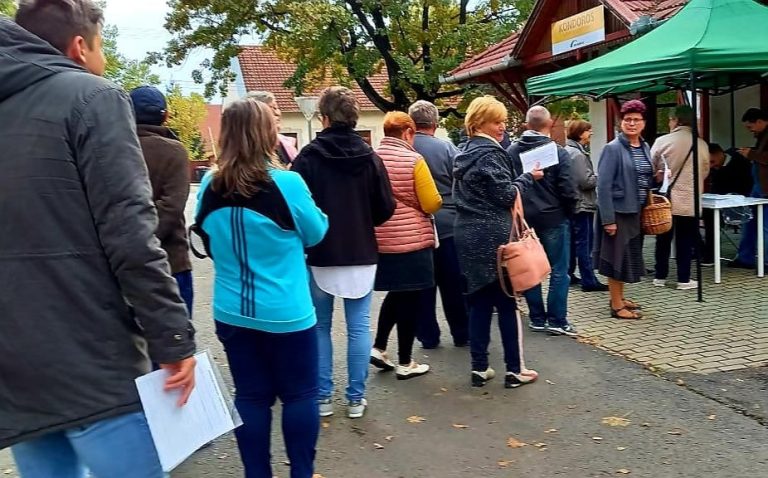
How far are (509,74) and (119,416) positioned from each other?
1347 cm

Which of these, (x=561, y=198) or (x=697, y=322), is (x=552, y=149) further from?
(x=697, y=322)

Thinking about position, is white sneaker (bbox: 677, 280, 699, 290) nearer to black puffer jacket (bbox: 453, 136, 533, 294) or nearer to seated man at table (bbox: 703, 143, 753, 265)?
seated man at table (bbox: 703, 143, 753, 265)

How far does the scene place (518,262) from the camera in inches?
183

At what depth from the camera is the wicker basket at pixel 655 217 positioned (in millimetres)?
6555

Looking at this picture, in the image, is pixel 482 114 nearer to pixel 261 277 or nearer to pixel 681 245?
pixel 261 277

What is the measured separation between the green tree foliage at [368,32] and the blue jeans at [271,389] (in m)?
14.5

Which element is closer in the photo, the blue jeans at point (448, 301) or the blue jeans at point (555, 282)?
the blue jeans at point (448, 301)

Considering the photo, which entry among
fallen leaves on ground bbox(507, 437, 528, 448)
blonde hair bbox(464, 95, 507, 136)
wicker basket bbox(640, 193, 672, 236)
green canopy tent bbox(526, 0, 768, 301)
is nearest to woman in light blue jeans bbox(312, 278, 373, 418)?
fallen leaves on ground bbox(507, 437, 528, 448)

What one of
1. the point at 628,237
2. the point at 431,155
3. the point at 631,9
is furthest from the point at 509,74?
the point at 431,155

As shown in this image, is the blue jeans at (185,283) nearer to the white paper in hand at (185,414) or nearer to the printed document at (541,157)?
the white paper in hand at (185,414)

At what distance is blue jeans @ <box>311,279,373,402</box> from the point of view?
4.42m

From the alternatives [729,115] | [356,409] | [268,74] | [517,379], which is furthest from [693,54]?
[268,74]

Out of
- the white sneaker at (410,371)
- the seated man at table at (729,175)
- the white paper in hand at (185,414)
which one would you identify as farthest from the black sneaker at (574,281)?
the white paper in hand at (185,414)

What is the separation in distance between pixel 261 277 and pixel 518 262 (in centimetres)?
201
